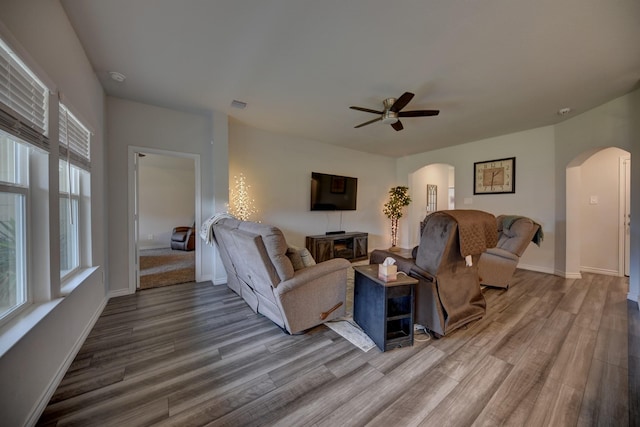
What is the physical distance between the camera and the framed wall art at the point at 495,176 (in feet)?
14.9

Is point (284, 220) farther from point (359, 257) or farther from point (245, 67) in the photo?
point (245, 67)

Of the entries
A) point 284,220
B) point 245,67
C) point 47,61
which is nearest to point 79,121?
point 47,61

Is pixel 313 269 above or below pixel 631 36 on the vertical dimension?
below

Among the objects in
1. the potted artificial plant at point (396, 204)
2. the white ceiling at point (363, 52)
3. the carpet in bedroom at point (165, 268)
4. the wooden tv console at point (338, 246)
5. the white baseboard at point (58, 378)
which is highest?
the white ceiling at point (363, 52)

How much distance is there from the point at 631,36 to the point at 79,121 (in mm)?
4746

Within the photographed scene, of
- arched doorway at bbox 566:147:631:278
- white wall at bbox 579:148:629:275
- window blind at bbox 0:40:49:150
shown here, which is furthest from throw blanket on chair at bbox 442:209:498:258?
white wall at bbox 579:148:629:275

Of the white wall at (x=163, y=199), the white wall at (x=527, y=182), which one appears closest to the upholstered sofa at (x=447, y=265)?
the white wall at (x=527, y=182)

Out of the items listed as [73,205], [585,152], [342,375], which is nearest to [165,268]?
[73,205]

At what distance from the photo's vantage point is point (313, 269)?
2.18m

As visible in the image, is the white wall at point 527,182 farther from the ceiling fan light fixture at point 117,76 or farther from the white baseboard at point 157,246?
the white baseboard at point 157,246

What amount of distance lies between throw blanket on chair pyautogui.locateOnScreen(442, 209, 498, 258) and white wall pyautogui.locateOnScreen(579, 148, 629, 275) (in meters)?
3.56

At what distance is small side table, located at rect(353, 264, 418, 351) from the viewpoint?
1908 millimetres

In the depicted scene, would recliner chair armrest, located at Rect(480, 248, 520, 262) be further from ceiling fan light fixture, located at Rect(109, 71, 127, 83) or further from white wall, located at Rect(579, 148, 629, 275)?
ceiling fan light fixture, located at Rect(109, 71, 127, 83)

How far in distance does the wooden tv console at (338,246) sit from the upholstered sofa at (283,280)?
2.16 m
